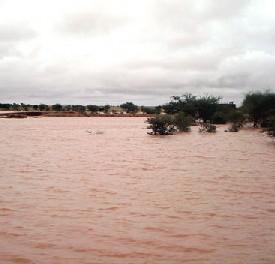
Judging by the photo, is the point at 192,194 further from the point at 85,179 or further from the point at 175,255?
the point at 175,255

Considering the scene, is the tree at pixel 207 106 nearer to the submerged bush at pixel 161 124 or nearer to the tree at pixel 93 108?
the submerged bush at pixel 161 124

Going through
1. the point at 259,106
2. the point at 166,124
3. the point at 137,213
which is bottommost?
the point at 137,213

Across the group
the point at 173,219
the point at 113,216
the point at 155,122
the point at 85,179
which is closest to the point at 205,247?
the point at 173,219

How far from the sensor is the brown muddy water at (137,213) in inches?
320

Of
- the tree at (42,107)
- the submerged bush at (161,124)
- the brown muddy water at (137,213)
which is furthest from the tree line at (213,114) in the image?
the tree at (42,107)

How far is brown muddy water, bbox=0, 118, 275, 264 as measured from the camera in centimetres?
813

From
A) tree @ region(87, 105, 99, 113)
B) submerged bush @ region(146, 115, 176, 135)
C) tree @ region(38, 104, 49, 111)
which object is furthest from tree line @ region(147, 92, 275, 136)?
tree @ region(38, 104, 49, 111)

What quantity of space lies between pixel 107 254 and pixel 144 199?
15.8 feet

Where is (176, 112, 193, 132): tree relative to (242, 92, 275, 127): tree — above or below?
below

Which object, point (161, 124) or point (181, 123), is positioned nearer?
point (161, 124)

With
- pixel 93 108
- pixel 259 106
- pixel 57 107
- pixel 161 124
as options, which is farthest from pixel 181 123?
pixel 57 107

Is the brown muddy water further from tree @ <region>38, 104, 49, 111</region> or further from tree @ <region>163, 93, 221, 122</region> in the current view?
tree @ <region>38, 104, 49, 111</region>

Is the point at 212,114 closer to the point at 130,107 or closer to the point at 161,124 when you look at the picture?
the point at 161,124

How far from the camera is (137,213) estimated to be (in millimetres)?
11125
